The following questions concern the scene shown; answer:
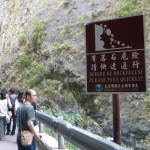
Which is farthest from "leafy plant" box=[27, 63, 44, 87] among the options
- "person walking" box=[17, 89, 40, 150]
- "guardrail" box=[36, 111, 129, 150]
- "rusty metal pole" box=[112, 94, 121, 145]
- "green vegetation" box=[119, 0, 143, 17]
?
"rusty metal pole" box=[112, 94, 121, 145]

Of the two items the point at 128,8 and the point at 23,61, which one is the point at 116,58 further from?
the point at 23,61

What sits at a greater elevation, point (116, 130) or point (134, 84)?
point (134, 84)

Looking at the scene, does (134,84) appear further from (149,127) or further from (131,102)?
(131,102)

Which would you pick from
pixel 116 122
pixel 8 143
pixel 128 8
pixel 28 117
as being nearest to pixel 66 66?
pixel 128 8

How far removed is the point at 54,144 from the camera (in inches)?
267

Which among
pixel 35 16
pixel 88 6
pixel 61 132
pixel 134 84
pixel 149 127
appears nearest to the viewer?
pixel 134 84

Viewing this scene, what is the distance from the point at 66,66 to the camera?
1539 centimetres

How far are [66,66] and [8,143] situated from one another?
6861 millimetres

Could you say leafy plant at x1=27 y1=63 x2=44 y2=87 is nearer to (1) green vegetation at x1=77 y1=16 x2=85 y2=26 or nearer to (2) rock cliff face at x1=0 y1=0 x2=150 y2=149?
(2) rock cliff face at x1=0 y1=0 x2=150 y2=149

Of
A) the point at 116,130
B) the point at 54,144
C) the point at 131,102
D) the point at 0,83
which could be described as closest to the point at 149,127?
the point at 131,102

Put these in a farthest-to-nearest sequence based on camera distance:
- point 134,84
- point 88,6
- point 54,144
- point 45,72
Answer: point 88,6 → point 45,72 → point 54,144 → point 134,84

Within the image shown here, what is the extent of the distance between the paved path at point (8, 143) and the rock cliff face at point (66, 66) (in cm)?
A: 353

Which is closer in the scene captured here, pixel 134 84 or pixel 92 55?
pixel 134 84

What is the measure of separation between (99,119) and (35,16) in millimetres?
11989
